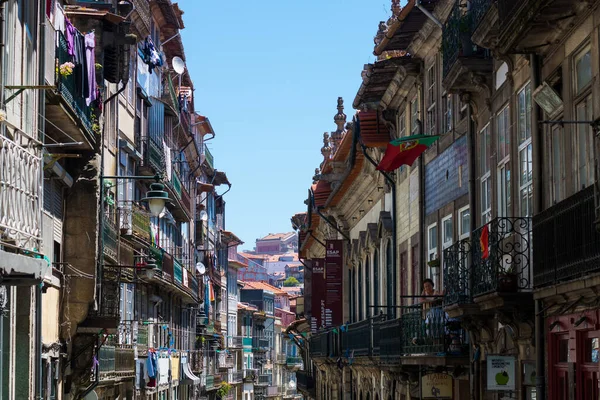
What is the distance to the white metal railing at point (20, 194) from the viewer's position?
13.7m

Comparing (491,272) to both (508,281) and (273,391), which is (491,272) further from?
(273,391)

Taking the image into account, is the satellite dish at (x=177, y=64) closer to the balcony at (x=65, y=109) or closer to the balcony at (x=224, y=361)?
the balcony at (x=65, y=109)

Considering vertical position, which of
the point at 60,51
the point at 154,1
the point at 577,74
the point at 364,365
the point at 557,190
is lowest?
the point at 364,365

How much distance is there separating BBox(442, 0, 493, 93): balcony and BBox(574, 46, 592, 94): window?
3.68 metres

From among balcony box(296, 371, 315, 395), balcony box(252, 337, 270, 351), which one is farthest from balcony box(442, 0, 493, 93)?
balcony box(252, 337, 270, 351)

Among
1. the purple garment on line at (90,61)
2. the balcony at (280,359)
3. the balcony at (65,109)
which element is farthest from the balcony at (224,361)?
the balcony at (65,109)

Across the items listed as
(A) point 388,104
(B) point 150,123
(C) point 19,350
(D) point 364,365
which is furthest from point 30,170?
(B) point 150,123

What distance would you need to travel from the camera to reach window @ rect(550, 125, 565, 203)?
1528 centimetres

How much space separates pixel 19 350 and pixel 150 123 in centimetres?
2326

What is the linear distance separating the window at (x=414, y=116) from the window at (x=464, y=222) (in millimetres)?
4965

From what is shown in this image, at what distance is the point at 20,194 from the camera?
Answer: 14.2 metres

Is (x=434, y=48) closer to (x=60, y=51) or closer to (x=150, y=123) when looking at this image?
(x=60, y=51)

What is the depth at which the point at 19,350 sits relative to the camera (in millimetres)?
17594

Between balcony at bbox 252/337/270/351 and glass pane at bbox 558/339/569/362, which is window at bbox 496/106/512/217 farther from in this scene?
balcony at bbox 252/337/270/351
